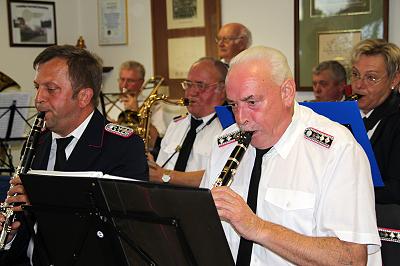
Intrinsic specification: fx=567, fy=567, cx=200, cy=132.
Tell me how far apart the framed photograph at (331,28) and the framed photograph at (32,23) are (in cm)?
316

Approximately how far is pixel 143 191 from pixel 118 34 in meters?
5.26

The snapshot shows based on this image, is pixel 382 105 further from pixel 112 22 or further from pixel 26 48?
pixel 26 48

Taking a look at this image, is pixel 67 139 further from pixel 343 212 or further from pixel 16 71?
pixel 16 71

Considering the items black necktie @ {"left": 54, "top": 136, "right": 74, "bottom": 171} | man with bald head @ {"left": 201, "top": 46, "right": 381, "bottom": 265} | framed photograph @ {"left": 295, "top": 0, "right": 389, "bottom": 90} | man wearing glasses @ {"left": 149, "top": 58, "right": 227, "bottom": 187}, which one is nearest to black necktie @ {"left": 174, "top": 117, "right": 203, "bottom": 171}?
man wearing glasses @ {"left": 149, "top": 58, "right": 227, "bottom": 187}

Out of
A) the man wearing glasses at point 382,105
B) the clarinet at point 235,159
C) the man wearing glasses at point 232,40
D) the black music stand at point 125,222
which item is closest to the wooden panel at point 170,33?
the man wearing glasses at point 232,40

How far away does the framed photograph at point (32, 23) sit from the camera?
21.2 ft

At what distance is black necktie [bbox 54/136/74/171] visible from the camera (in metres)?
2.38

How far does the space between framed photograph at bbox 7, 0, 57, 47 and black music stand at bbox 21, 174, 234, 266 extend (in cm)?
505

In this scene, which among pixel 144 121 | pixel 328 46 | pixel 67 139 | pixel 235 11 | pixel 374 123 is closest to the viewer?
pixel 67 139

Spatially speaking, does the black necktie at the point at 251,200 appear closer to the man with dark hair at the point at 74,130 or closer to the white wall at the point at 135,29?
the man with dark hair at the point at 74,130

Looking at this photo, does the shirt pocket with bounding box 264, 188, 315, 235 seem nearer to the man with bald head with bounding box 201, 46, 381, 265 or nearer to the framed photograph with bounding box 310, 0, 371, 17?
the man with bald head with bounding box 201, 46, 381, 265

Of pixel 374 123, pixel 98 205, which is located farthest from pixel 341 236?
pixel 374 123

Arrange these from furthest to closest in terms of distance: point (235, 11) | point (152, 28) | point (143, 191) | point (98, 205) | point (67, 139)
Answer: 1. point (152, 28)
2. point (235, 11)
3. point (67, 139)
4. point (98, 205)
5. point (143, 191)

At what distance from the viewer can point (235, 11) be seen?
553 centimetres
